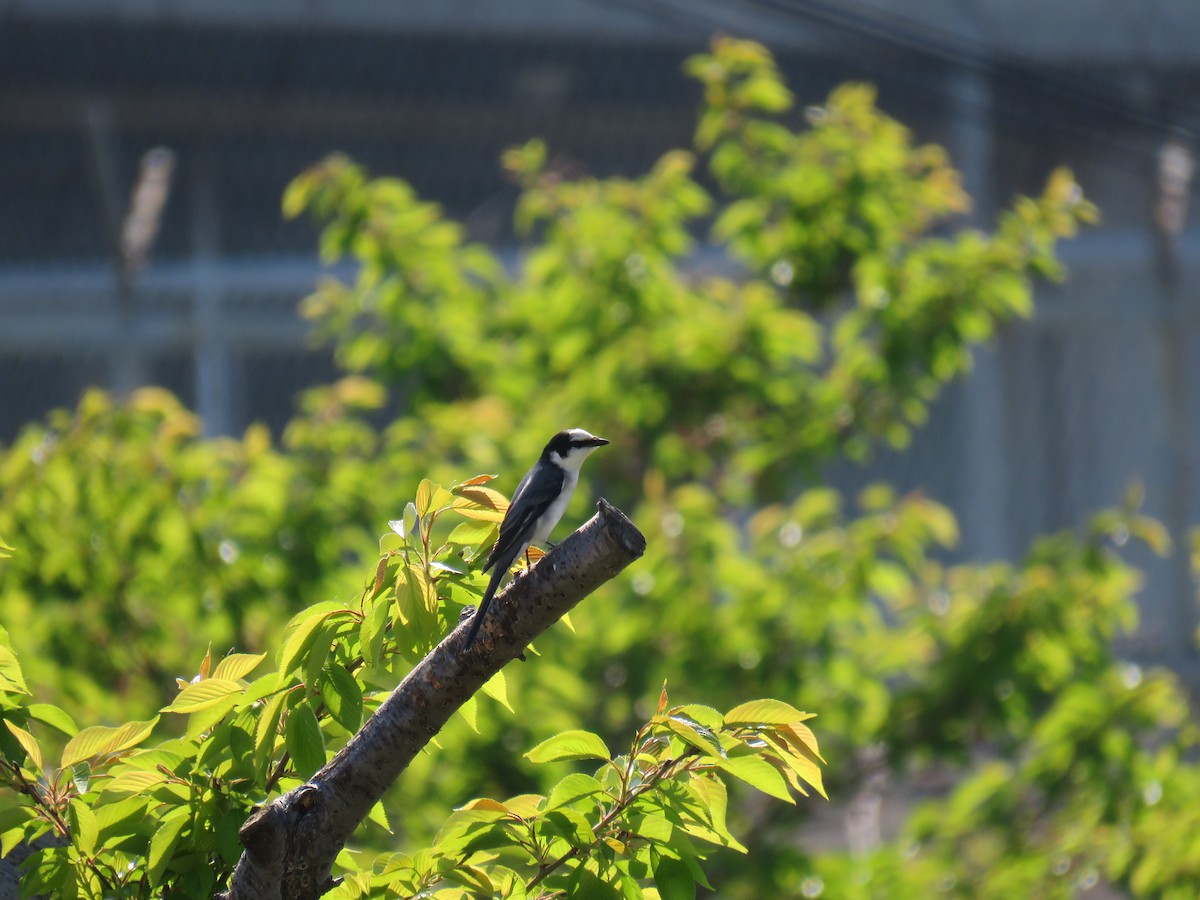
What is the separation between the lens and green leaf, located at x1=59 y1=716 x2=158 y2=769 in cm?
151

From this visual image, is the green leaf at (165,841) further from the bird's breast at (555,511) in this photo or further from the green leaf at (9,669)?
the bird's breast at (555,511)

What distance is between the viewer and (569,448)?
2289mm

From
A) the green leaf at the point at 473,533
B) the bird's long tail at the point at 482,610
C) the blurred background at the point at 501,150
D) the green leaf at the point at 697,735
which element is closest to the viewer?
the green leaf at the point at 697,735

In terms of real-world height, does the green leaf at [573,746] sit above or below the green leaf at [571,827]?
above

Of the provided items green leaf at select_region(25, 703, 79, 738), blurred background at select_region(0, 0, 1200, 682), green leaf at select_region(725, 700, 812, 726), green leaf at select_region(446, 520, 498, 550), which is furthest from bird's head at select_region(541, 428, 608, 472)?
blurred background at select_region(0, 0, 1200, 682)

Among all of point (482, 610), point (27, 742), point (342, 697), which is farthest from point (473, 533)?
point (27, 742)

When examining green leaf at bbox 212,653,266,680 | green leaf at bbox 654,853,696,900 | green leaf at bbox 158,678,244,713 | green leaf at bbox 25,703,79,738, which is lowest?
green leaf at bbox 654,853,696,900

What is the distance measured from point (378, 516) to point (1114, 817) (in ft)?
7.25

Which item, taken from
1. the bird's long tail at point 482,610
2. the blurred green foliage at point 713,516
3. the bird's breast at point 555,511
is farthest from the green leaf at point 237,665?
the blurred green foliage at point 713,516

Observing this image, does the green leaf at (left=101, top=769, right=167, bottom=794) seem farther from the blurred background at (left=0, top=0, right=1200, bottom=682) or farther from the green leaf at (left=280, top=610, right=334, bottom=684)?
the blurred background at (left=0, top=0, right=1200, bottom=682)

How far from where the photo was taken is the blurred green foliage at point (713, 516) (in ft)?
11.3

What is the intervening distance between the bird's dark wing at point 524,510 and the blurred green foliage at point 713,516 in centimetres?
119

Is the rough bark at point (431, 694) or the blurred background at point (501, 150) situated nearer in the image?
the rough bark at point (431, 694)

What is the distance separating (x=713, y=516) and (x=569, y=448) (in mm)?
1630
